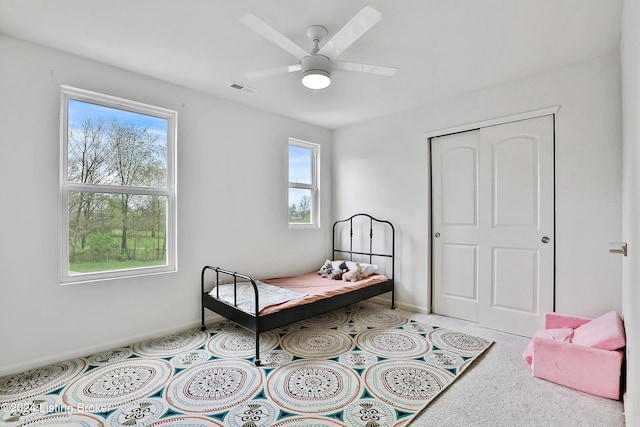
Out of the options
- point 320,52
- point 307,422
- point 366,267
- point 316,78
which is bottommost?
point 307,422

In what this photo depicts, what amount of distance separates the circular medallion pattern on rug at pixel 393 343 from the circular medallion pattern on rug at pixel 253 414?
1.07 meters

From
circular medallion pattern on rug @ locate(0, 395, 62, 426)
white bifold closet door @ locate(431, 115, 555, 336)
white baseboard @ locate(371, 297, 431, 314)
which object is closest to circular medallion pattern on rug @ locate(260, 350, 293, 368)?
circular medallion pattern on rug @ locate(0, 395, 62, 426)

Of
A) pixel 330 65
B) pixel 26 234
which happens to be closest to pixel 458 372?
pixel 330 65

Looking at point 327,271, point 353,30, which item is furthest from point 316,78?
point 327,271

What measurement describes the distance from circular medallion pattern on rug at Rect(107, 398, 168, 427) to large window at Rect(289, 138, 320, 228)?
2.56 m

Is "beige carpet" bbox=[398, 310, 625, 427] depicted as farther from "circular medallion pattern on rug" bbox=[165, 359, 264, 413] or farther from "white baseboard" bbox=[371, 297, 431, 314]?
"white baseboard" bbox=[371, 297, 431, 314]

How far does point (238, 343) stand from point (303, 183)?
2280mm

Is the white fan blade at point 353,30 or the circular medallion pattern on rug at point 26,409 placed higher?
the white fan blade at point 353,30

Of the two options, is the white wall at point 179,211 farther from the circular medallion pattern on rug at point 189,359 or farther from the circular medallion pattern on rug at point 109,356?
the circular medallion pattern on rug at point 189,359

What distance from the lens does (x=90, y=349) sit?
8.55 ft

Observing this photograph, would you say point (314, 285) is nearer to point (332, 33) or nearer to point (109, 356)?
point (109, 356)

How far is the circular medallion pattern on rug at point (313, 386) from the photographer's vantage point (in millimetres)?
1964

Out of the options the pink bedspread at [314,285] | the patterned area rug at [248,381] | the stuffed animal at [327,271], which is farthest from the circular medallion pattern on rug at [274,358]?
the stuffed animal at [327,271]

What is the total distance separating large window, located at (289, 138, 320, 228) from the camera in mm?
4305
